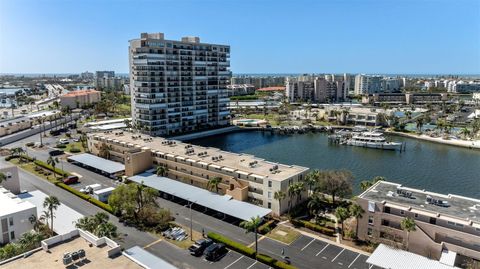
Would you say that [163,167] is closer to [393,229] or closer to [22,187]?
[22,187]

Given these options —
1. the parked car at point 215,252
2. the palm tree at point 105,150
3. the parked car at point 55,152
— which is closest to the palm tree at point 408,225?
the parked car at point 215,252

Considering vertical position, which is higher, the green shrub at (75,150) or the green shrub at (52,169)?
the green shrub at (75,150)

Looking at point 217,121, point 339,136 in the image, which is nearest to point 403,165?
point 339,136

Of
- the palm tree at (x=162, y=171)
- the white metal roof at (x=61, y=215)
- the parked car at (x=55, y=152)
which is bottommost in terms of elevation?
the white metal roof at (x=61, y=215)

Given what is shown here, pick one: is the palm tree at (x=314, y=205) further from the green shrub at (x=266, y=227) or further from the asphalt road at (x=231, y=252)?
the asphalt road at (x=231, y=252)

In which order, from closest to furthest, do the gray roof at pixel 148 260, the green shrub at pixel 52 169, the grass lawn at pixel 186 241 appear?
the gray roof at pixel 148 260 → the grass lawn at pixel 186 241 → the green shrub at pixel 52 169

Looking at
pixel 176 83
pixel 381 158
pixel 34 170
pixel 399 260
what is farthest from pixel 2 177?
pixel 381 158

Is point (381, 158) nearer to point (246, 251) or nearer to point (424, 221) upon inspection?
point (424, 221)
